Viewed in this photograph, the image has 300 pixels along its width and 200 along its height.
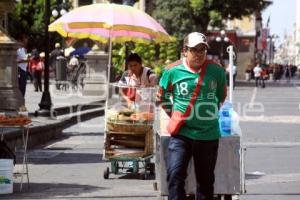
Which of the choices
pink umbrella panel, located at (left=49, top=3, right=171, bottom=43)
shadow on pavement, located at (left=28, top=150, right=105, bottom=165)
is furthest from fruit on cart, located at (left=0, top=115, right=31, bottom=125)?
shadow on pavement, located at (left=28, top=150, right=105, bottom=165)

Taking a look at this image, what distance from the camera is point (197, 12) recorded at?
66.1 m

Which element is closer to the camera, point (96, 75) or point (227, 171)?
point (227, 171)

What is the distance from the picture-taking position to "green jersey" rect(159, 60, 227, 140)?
7734 millimetres

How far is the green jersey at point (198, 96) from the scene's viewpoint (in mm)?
7734

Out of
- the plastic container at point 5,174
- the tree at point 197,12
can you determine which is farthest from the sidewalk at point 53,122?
the tree at point 197,12

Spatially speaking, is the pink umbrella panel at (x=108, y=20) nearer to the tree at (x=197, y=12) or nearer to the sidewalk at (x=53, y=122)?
the sidewalk at (x=53, y=122)

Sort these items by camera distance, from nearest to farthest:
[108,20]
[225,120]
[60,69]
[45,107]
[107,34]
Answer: [225,120], [108,20], [107,34], [45,107], [60,69]

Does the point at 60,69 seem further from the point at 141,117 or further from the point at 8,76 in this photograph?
the point at 141,117

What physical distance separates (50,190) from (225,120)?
2.73m

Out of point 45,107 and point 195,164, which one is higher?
point 195,164

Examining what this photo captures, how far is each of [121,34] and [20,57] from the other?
6621 millimetres

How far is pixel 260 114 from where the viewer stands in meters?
27.3

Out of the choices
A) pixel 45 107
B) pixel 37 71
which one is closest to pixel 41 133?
pixel 45 107

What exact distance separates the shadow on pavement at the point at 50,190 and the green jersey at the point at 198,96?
272cm
